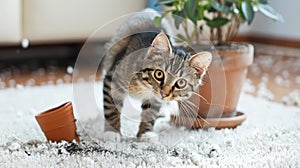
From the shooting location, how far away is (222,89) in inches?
52.7

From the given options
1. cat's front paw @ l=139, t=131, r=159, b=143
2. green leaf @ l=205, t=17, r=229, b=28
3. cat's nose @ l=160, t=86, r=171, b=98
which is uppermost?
green leaf @ l=205, t=17, r=229, b=28

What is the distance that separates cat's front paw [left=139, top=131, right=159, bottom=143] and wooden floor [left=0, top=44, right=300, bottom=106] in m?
0.72

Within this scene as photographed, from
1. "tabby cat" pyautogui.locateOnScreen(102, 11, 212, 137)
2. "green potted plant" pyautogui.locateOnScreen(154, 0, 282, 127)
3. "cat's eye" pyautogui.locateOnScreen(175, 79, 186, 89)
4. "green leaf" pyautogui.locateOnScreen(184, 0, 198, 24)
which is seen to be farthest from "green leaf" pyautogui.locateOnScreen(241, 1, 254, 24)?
"cat's eye" pyautogui.locateOnScreen(175, 79, 186, 89)

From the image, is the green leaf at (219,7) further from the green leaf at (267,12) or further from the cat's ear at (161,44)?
the cat's ear at (161,44)

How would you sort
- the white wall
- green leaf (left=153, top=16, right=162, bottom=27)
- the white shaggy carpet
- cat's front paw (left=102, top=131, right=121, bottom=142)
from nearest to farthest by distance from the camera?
the white shaggy carpet < cat's front paw (left=102, top=131, right=121, bottom=142) < green leaf (left=153, top=16, right=162, bottom=27) < the white wall

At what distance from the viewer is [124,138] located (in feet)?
4.27

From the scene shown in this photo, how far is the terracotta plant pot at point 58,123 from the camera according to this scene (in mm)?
1172

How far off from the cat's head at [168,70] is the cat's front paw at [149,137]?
15 centimetres

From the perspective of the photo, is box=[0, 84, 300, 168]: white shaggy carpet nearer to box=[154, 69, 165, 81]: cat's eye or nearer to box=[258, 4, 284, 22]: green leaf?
box=[154, 69, 165, 81]: cat's eye

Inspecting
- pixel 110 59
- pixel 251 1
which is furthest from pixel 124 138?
pixel 251 1

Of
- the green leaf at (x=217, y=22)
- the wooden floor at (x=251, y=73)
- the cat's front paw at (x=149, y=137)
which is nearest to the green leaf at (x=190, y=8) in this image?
the green leaf at (x=217, y=22)

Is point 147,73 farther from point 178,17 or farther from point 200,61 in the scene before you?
point 178,17

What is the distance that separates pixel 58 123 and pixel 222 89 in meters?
0.45

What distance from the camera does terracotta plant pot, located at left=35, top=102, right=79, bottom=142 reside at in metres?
1.17
